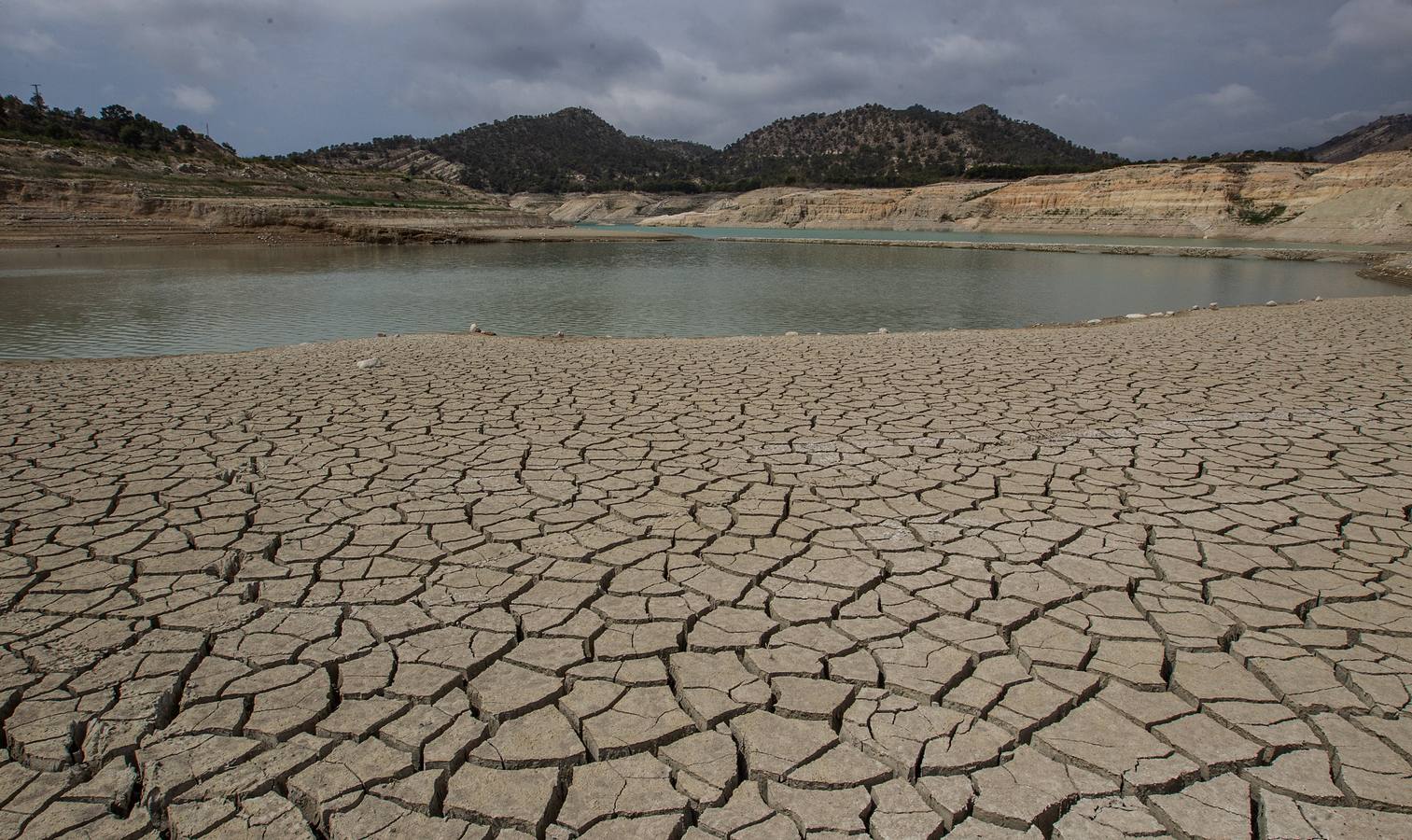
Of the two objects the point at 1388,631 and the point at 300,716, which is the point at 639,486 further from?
the point at 1388,631

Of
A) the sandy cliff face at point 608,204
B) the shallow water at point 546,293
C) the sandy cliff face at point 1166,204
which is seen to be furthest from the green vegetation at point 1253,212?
the sandy cliff face at point 608,204

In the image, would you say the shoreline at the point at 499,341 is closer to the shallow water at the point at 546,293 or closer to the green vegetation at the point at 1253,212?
the shallow water at the point at 546,293

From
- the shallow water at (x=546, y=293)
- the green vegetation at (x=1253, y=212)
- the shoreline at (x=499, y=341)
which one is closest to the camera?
the shoreline at (x=499, y=341)

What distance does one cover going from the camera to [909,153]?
93562 millimetres

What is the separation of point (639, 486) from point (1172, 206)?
5754cm

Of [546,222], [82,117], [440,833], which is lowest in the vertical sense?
[440,833]

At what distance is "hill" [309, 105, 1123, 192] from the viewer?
8906cm

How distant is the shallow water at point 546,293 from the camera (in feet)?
38.3

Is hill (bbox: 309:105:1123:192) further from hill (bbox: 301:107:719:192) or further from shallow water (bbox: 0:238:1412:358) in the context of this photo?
shallow water (bbox: 0:238:1412:358)

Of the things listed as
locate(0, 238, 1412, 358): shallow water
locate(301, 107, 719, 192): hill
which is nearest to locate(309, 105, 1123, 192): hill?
locate(301, 107, 719, 192): hill

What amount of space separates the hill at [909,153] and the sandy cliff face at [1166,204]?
40.7ft

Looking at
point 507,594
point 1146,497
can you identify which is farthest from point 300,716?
point 1146,497

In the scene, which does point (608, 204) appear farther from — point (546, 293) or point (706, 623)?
point (706, 623)

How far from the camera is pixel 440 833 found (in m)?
1.89
